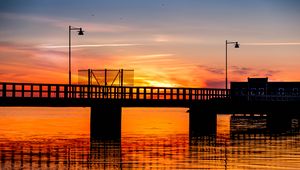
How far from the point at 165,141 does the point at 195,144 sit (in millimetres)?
3777

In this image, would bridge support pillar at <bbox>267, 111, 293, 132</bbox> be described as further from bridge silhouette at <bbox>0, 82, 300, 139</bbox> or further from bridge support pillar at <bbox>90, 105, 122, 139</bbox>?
bridge support pillar at <bbox>90, 105, 122, 139</bbox>

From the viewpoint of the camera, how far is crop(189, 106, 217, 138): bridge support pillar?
71.5 meters

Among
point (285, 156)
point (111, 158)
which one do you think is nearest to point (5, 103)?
point (111, 158)

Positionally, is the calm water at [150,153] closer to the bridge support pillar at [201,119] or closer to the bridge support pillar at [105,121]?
the bridge support pillar at [105,121]

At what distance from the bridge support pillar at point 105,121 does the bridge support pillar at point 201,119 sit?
11062 millimetres

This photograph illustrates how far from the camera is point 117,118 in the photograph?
204 feet

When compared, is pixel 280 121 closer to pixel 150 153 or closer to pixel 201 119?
pixel 201 119

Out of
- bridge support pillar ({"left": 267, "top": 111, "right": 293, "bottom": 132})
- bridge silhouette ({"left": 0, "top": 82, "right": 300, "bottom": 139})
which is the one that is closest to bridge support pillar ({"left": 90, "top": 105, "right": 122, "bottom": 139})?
bridge silhouette ({"left": 0, "top": 82, "right": 300, "bottom": 139})

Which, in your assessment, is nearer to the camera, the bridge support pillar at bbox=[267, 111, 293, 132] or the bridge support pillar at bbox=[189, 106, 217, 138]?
the bridge support pillar at bbox=[189, 106, 217, 138]

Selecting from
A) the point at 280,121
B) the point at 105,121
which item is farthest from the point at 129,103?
the point at 280,121

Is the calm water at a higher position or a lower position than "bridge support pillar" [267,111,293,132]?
lower

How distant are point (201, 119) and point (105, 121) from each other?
13.0 m

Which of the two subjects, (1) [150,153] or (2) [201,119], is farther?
(2) [201,119]

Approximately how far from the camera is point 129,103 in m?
64.1
